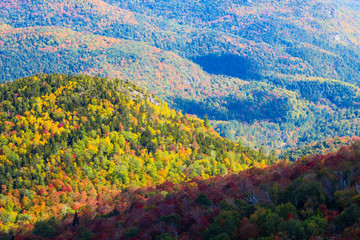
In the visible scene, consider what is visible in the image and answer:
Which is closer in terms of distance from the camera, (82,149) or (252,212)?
(252,212)

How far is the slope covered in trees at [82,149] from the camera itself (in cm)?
13362

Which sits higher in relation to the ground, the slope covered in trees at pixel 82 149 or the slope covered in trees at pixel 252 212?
the slope covered in trees at pixel 82 149

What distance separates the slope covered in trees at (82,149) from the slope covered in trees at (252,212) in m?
23.5

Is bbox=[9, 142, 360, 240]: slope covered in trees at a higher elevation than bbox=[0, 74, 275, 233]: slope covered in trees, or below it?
below

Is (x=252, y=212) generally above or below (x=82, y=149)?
below

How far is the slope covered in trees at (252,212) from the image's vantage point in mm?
55688

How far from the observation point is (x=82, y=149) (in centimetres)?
15625

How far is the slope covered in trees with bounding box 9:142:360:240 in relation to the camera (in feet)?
183

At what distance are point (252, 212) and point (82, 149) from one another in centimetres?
10240

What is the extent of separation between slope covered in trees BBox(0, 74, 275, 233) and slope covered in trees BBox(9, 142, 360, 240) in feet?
77.0

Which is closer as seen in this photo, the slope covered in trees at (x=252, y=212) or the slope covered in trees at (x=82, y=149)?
the slope covered in trees at (x=252, y=212)

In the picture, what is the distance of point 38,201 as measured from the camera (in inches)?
5153

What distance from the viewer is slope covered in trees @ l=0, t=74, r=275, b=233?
133625 mm

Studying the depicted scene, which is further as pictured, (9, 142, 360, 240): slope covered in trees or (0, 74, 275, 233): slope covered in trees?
(0, 74, 275, 233): slope covered in trees
